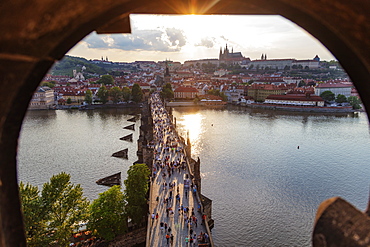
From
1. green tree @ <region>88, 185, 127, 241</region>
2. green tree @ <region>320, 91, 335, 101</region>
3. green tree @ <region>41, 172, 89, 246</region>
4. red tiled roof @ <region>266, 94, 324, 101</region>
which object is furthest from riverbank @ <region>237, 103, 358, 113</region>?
green tree @ <region>41, 172, 89, 246</region>

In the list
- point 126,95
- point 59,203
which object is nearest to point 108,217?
point 59,203

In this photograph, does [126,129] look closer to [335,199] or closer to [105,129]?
[105,129]

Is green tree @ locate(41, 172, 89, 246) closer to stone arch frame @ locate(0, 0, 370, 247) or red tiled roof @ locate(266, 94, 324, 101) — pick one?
stone arch frame @ locate(0, 0, 370, 247)

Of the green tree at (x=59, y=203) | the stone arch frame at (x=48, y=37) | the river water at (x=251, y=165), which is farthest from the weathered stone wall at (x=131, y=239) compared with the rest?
the stone arch frame at (x=48, y=37)

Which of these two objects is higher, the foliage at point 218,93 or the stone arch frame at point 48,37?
the stone arch frame at point 48,37

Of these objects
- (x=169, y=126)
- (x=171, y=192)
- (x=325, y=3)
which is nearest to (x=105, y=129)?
(x=169, y=126)

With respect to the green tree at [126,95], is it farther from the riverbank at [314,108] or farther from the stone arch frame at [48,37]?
the stone arch frame at [48,37]

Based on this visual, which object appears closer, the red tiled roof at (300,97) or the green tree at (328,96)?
the red tiled roof at (300,97)
